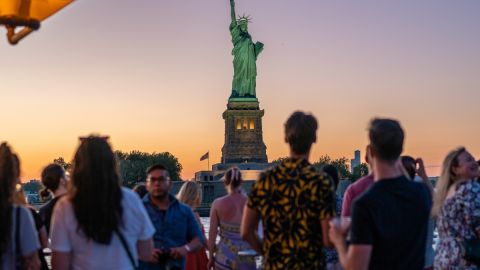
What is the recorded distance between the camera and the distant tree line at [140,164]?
89.6m

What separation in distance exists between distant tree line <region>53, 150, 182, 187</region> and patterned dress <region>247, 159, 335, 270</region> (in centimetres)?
8251

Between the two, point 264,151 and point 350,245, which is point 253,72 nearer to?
point 264,151

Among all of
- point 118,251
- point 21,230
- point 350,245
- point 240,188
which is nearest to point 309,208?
point 350,245

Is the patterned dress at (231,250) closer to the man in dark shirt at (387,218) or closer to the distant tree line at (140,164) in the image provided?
the man in dark shirt at (387,218)

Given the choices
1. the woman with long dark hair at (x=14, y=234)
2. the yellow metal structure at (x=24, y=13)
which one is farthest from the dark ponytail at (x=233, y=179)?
the yellow metal structure at (x=24, y=13)

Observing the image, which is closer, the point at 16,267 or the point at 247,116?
the point at 16,267

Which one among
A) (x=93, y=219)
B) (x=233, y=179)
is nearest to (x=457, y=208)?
(x=233, y=179)

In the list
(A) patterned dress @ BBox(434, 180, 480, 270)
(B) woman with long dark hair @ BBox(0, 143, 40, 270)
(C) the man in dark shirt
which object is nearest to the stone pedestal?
(A) patterned dress @ BBox(434, 180, 480, 270)

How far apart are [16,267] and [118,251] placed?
1.99ft

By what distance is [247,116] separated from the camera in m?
60.7

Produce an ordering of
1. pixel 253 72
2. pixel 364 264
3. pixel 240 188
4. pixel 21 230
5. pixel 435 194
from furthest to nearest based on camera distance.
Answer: pixel 253 72
pixel 240 188
pixel 435 194
pixel 21 230
pixel 364 264

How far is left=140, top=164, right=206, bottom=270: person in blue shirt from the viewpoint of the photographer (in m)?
6.76

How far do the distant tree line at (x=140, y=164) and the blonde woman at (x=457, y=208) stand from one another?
266 feet

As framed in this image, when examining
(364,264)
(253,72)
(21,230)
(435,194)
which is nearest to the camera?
(364,264)
